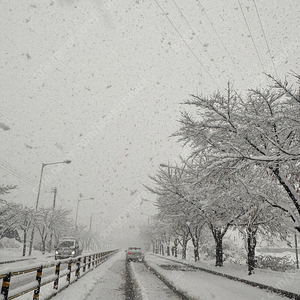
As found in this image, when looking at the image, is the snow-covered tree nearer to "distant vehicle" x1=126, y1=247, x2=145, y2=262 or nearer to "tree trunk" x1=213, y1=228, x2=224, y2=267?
"tree trunk" x1=213, y1=228, x2=224, y2=267

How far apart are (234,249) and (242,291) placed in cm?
2364

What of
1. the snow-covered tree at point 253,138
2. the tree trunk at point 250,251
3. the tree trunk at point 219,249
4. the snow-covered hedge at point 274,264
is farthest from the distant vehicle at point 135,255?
the snow-covered tree at point 253,138

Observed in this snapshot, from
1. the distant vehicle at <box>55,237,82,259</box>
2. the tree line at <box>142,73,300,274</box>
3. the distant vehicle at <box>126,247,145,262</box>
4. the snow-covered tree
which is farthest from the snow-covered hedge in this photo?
the distant vehicle at <box>55,237,82,259</box>

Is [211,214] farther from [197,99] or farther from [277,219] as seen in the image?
[197,99]

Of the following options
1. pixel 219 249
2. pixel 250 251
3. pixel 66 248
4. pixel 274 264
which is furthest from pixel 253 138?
pixel 66 248

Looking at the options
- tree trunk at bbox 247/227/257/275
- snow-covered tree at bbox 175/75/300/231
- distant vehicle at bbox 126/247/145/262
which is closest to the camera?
snow-covered tree at bbox 175/75/300/231

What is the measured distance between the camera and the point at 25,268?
4949 millimetres

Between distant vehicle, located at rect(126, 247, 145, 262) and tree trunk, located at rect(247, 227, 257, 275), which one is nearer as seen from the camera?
tree trunk, located at rect(247, 227, 257, 275)

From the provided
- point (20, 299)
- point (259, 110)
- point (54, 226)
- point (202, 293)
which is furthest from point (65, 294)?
point (54, 226)

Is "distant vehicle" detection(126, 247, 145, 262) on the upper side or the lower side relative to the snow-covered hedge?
lower

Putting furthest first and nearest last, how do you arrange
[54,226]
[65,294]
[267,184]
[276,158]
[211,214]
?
1. [54,226]
2. [211,214]
3. [267,184]
4. [65,294]
5. [276,158]

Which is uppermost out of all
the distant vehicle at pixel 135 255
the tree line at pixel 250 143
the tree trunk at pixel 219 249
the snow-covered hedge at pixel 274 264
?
the tree line at pixel 250 143

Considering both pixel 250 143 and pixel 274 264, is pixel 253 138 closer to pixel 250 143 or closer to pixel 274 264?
pixel 250 143

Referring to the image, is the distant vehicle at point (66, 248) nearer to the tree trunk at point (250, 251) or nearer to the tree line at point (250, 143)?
the tree trunk at point (250, 251)
